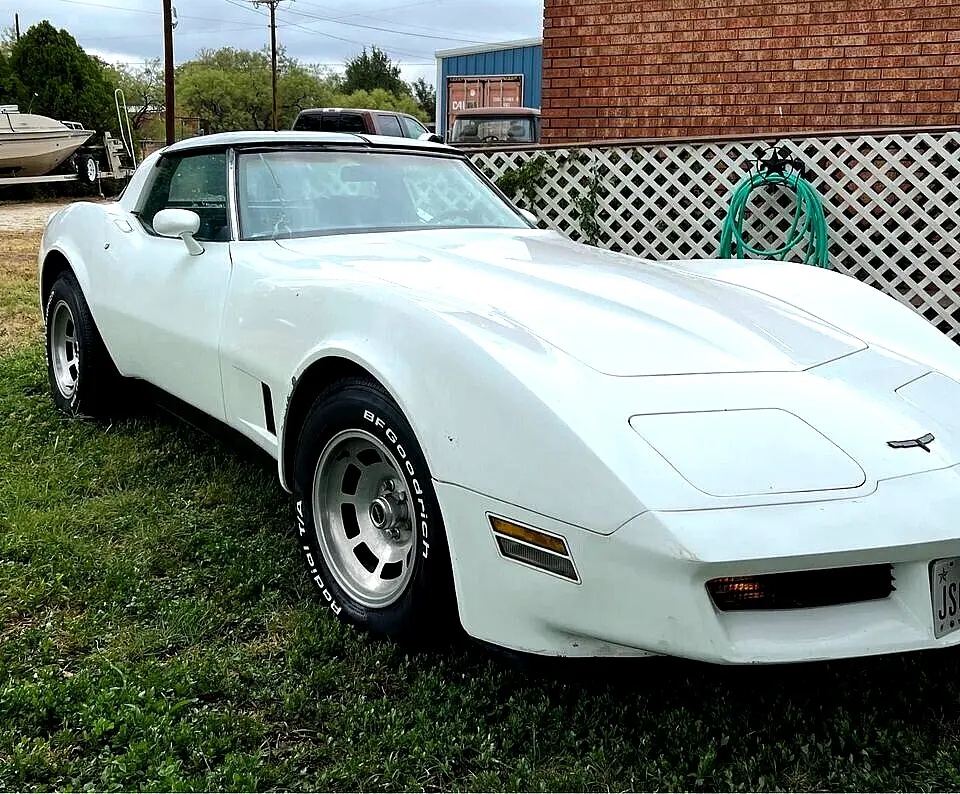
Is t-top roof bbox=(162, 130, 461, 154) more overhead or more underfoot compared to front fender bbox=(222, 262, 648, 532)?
more overhead

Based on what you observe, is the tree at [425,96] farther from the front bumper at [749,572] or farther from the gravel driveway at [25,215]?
the front bumper at [749,572]

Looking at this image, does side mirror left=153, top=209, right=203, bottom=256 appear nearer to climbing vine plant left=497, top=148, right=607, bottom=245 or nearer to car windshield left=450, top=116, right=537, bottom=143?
climbing vine plant left=497, top=148, right=607, bottom=245

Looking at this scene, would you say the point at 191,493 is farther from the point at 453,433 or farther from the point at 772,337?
the point at 772,337

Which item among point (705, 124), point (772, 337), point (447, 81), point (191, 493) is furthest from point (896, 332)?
point (447, 81)

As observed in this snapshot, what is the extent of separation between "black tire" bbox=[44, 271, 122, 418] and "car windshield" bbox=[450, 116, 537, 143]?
11.3 meters

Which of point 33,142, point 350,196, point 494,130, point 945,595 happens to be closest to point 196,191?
point 350,196

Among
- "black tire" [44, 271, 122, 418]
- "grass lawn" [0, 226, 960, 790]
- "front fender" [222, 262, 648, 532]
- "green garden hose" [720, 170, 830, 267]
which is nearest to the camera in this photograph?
"front fender" [222, 262, 648, 532]

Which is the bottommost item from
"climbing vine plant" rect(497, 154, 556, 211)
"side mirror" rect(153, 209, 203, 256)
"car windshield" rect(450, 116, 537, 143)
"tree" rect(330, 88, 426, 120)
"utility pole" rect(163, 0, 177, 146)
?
"side mirror" rect(153, 209, 203, 256)

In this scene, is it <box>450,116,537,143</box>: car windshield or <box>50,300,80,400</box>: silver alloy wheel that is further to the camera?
<box>450,116,537,143</box>: car windshield

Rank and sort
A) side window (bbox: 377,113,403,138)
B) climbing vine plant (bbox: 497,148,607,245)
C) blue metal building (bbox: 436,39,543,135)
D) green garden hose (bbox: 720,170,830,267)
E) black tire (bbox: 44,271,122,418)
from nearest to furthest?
black tire (bbox: 44,271,122,418)
green garden hose (bbox: 720,170,830,267)
climbing vine plant (bbox: 497,148,607,245)
side window (bbox: 377,113,403,138)
blue metal building (bbox: 436,39,543,135)

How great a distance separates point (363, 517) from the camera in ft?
8.42

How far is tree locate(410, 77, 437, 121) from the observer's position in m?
77.4

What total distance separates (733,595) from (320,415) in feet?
3.95

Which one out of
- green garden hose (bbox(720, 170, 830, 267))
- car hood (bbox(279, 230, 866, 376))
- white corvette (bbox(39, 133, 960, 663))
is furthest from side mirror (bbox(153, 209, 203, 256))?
green garden hose (bbox(720, 170, 830, 267))
